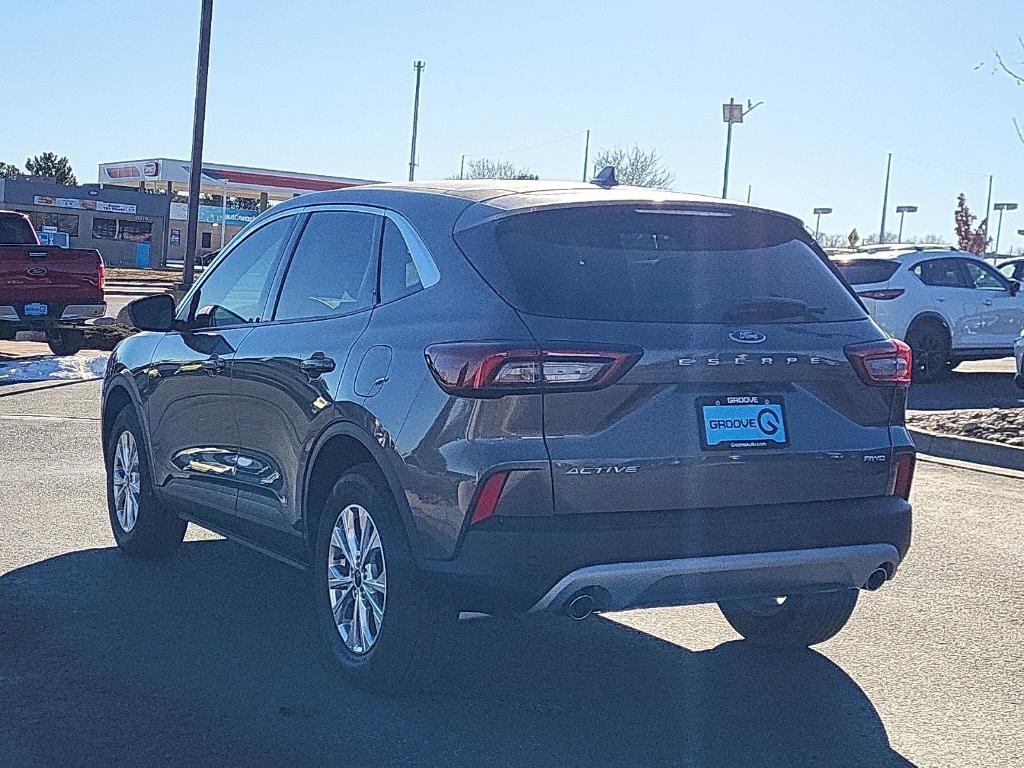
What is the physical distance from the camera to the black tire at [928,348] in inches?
688

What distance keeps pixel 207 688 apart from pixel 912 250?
14795 mm

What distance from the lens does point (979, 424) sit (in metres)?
12.6

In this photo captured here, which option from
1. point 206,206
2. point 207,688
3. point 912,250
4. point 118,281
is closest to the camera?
point 207,688

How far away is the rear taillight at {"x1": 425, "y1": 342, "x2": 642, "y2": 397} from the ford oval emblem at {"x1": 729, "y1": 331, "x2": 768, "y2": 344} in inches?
15.0

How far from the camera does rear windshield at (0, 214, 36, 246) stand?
67.1 feet

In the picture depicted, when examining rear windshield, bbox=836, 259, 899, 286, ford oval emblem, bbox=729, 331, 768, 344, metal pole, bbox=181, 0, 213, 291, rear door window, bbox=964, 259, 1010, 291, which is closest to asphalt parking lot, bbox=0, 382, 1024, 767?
ford oval emblem, bbox=729, 331, 768, 344

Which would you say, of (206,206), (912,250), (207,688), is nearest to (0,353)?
(912,250)

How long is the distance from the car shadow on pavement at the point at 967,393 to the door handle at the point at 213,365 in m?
9.36

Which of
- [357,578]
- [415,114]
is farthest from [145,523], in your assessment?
[415,114]

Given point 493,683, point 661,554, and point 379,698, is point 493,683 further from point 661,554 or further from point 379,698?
point 661,554

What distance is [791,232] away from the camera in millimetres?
5078

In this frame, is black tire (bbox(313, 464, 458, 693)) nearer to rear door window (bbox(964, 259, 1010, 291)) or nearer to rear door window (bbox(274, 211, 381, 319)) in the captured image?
rear door window (bbox(274, 211, 381, 319))

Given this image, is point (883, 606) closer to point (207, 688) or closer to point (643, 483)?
point (643, 483)

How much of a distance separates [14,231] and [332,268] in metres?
16.5
